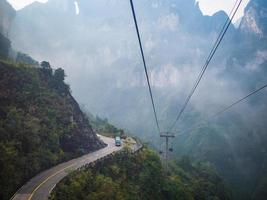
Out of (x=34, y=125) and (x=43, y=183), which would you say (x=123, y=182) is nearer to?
(x=43, y=183)

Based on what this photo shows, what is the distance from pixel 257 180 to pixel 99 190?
11236cm

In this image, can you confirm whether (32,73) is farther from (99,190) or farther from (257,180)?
(257,180)

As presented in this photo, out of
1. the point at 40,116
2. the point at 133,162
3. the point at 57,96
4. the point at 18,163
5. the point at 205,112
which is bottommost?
the point at 18,163

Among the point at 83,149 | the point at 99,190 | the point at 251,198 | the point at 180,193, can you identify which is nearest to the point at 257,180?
the point at 251,198

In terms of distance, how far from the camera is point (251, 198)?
10300 centimetres

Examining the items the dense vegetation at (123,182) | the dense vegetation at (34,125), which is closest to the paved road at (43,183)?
the dense vegetation at (34,125)

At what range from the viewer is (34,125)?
29266 mm

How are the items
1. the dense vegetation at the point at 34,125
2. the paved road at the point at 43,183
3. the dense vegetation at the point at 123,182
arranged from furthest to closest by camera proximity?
the dense vegetation at the point at 34,125 < the dense vegetation at the point at 123,182 < the paved road at the point at 43,183

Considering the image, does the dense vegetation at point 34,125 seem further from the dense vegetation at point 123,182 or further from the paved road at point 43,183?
the dense vegetation at point 123,182

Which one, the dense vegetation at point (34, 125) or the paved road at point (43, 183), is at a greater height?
the dense vegetation at point (34, 125)

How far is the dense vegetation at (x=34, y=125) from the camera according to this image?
77.7 feet

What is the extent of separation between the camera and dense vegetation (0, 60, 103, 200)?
23.7 m

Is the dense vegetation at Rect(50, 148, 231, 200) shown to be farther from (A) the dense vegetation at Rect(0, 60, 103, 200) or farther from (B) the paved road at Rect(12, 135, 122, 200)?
(A) the dense vegetation at Rect(0, 60, 103, 200)

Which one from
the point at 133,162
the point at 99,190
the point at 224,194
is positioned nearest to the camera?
the point at 99,190
